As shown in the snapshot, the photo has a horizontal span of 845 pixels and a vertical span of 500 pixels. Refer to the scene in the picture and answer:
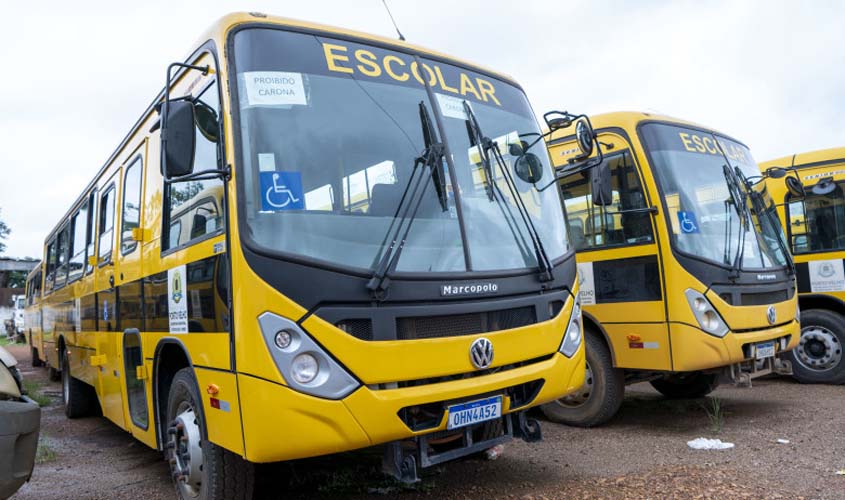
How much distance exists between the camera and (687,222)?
5773 mm

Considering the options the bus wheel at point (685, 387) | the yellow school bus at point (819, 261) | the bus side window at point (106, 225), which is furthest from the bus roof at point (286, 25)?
the yellow school bus at point (819, 261)

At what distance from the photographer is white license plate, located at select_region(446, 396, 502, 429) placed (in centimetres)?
347

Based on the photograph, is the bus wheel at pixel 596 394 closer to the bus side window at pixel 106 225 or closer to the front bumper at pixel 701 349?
the front bumper at pixel 701 349

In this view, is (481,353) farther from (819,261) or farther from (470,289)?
(819,261)

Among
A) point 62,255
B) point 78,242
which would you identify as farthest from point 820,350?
point 62,255

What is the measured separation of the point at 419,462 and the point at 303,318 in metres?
1.05

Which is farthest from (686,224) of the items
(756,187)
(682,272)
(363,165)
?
(363,165)

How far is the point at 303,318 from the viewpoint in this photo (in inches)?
124

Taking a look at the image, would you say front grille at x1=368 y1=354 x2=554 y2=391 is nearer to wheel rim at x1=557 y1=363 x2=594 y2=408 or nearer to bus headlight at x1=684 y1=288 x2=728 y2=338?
bus headlight at x1=684 y1=288 x2=728 y2=338

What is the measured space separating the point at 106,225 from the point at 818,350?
797 centimetres

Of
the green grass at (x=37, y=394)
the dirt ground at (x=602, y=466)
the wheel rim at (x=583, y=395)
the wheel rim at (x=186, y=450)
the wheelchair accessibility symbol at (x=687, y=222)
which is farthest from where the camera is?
the green grass at (x=37, y=394)

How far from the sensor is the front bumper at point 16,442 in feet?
9.88

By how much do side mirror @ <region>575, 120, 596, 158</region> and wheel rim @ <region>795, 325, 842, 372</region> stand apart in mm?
4738

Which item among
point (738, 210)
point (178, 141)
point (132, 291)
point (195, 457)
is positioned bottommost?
point (195, 457)
